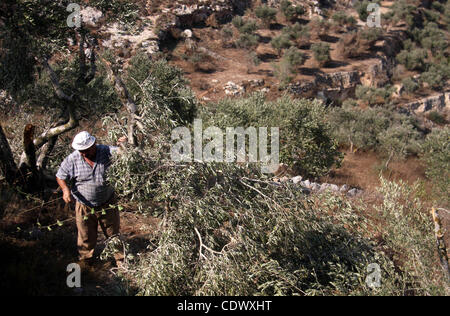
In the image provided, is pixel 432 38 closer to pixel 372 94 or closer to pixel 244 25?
pixel 372 94

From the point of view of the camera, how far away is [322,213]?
5.24 meters

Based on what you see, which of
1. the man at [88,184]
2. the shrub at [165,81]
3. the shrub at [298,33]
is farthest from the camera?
the shrub at [298,33]

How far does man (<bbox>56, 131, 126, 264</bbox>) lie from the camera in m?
4.41

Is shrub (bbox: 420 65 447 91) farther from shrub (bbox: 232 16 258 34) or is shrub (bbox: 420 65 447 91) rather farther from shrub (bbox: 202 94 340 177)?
shrub (bbox: 202 94 340 177)

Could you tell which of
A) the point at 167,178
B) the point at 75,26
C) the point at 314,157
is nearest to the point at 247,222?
the point at 167,178

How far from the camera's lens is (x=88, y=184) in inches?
176

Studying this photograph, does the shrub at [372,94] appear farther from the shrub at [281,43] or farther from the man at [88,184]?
the man at [88,184]

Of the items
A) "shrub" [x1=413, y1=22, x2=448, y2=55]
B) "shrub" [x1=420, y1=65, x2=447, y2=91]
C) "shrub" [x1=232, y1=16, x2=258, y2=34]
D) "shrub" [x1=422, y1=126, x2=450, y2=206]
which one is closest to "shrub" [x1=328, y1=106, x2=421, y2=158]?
"shrub" [x1=422, y1=126, x2=450, y2=206]

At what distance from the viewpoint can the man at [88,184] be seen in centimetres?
441

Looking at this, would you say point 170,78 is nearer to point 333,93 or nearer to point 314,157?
point 314,157

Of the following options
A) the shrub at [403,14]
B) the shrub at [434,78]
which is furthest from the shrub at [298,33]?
the shrub at [403,14]

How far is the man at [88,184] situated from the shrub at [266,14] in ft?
101

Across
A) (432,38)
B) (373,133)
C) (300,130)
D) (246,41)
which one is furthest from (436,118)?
(300,130)

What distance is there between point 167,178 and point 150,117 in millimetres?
Answer: 1162
